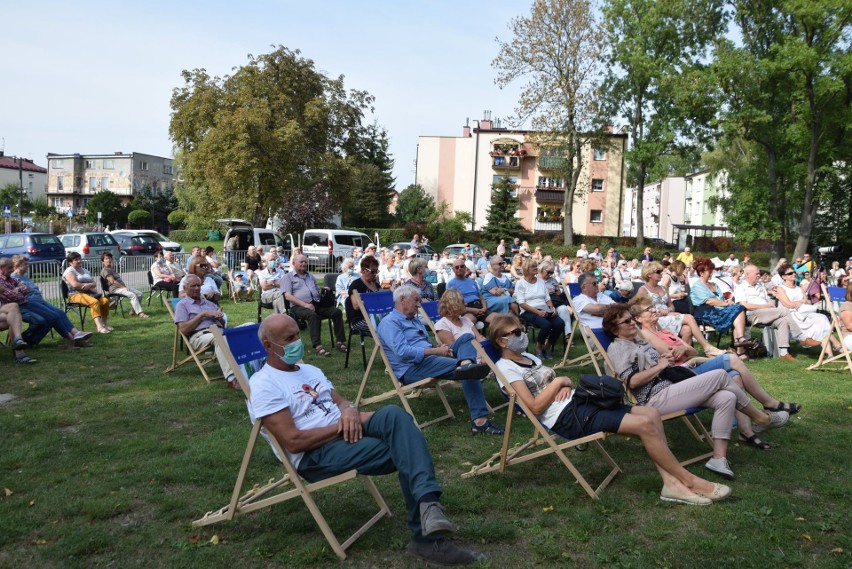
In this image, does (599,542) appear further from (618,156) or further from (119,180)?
(119,180)

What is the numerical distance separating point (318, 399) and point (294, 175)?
94.2 ft

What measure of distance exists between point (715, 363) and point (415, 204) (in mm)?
48935

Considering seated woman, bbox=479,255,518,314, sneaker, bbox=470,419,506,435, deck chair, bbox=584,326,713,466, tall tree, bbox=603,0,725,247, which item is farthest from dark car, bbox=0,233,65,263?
tall tree, bbox=603,0,725,247

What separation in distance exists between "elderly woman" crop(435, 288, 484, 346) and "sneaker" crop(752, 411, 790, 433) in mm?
2400

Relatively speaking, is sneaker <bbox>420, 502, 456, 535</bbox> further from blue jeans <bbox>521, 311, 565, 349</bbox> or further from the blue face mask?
blue jeans <bbox>521, 311, 565, 349</bbox>

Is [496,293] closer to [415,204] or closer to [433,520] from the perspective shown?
[433,520]

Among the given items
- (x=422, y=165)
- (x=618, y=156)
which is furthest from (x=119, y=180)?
(x=618, y=156)

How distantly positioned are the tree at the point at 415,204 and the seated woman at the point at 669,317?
1709 inches

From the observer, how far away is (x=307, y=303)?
29.4ft

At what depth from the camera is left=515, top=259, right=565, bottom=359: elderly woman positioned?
8828mm

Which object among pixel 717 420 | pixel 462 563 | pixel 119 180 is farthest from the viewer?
pixel 119 180

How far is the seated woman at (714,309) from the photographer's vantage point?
884 centimetres

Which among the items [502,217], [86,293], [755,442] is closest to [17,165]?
[502,217]

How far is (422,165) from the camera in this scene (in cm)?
5509
